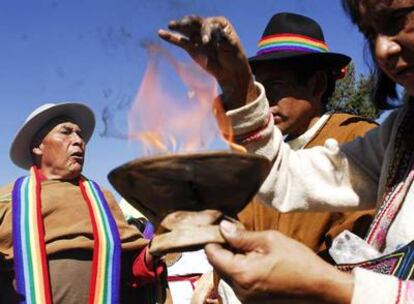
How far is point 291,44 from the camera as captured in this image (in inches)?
151

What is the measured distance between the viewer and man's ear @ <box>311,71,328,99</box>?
382 centimetres

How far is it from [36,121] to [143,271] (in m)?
1.68

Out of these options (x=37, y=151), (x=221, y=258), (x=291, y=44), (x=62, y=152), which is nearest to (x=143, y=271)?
(x=62, y=152)

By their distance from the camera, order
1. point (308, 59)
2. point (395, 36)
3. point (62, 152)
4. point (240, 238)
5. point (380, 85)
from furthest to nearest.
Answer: point (62, 152) → point (308, 59) → point (380, 85) → point (395, 36) → point (240, 238)

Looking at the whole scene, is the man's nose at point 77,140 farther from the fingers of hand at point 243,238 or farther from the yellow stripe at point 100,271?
the fingers of hand at point 243,238

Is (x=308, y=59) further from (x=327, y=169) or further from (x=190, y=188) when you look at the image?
(x=190, y=188)

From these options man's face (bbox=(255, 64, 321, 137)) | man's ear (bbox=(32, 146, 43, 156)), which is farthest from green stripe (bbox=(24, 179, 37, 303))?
man's face (bbox=(255, 64, 321, 137))

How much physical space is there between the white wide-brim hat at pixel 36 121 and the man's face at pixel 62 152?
133 mm

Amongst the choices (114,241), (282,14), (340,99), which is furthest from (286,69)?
(340,99)

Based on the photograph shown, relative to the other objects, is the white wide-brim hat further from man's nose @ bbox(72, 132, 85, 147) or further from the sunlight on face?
the sunlight on face

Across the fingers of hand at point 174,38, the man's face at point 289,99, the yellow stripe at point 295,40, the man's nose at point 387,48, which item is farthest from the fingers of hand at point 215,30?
the yellow stripe at point 295,40

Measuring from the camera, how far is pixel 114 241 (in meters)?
5.01

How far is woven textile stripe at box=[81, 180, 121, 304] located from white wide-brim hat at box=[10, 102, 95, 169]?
2.72 ft

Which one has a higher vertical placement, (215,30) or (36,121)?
(215,30)
